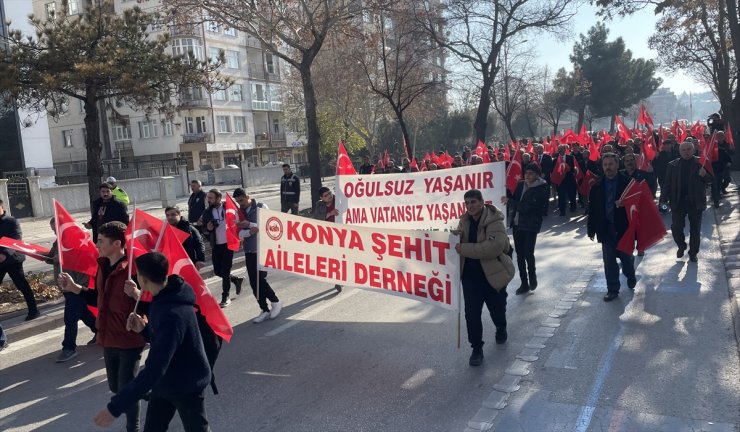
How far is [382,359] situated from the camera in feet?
20.1

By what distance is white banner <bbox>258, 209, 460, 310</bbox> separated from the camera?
611cm

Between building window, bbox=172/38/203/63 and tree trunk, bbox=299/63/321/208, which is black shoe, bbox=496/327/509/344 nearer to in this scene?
tree trunk, bbox=299/63/321/208

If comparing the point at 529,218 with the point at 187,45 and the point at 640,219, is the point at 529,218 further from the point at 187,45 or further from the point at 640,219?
the point at 187,45

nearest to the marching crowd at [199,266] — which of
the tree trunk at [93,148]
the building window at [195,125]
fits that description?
the tree trunk at [93,148]

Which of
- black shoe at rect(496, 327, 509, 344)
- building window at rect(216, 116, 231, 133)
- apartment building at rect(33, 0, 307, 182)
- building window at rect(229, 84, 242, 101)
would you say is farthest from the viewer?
building window at rect(229, 84, 242, 101)

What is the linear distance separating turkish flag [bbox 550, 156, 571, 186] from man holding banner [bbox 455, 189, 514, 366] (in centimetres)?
1076

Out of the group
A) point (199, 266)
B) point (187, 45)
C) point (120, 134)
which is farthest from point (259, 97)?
point (199, 266)

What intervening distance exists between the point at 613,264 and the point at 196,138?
48793mm

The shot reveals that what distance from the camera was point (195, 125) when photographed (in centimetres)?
5341

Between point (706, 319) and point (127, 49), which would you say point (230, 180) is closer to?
point (127, 49)

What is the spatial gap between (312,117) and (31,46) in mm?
8067

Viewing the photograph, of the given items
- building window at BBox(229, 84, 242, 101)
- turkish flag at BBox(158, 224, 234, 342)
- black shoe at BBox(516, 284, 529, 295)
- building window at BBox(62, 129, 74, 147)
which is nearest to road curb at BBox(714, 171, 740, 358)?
black shoe at BBox(516, 284, 529, 295)

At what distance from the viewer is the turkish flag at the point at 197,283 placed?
451 centimetres

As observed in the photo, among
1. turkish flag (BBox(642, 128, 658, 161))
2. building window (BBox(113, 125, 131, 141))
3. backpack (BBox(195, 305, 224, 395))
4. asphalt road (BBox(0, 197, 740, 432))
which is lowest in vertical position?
asphalt road (BBox(0, 197, 740, 432))
